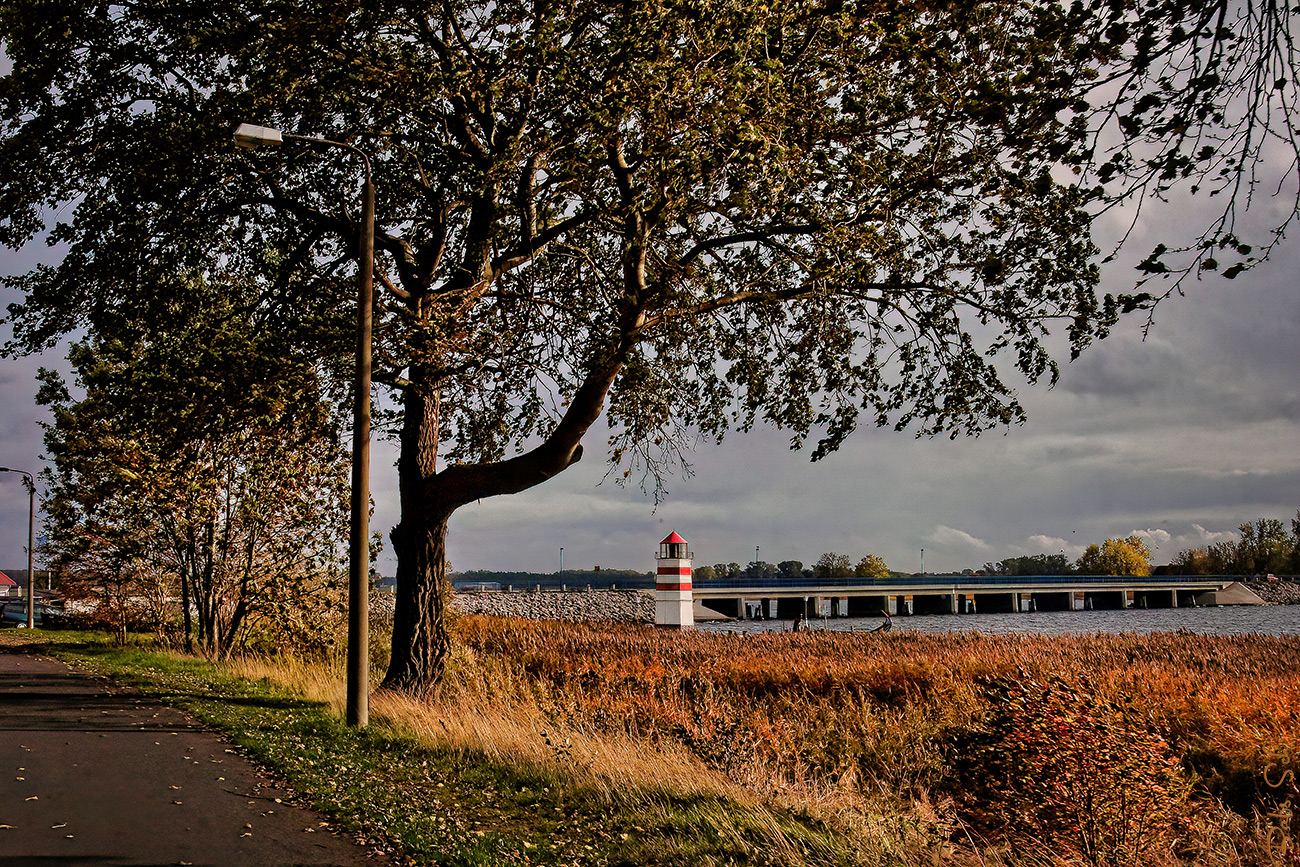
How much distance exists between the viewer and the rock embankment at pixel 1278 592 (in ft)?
313

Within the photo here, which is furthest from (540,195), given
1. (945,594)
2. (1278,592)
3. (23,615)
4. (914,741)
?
(1278,592)

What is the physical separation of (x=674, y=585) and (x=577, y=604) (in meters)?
30.3

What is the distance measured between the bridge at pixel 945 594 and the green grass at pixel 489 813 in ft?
188

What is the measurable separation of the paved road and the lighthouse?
60.6 feet

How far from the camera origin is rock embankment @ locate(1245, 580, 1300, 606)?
313 ft

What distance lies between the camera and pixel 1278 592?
314 feet

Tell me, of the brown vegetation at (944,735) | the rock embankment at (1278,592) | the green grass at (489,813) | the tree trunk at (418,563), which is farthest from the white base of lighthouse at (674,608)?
the rock embankment at (1278,592)

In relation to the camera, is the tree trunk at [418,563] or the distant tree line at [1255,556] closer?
the tree trunk at [418,563]

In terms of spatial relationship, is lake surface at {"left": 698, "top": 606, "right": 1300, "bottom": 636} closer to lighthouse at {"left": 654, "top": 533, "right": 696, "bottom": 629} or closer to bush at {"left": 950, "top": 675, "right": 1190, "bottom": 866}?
lighthouse at {"left": 654, "top": 533, "right": 696, "bottom": 629}

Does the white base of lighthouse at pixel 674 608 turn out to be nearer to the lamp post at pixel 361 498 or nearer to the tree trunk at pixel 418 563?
the tree trunk at pixel 418 563

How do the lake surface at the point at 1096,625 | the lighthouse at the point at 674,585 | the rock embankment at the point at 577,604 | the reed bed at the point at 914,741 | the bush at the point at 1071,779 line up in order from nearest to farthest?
the bush at the point at 1071,779, the reed bed at the point at 914,741, the lighthouse at the point at 674,585, the lake surface at the point at 1096,625, the rock embankment at the point at 577,604

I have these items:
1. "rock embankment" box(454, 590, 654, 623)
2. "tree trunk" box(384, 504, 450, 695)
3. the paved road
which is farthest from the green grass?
"rock embankment" box(454, 590, 654, 623)

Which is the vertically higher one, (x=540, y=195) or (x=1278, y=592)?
(x=540, y=195)

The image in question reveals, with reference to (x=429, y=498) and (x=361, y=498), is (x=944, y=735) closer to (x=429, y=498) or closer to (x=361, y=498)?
(x=361, y=498)
